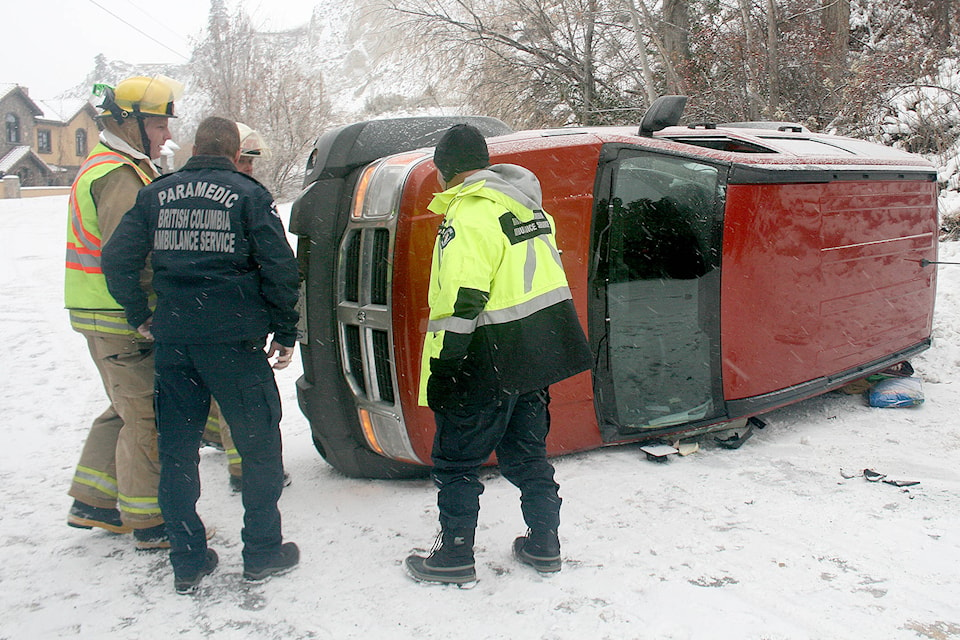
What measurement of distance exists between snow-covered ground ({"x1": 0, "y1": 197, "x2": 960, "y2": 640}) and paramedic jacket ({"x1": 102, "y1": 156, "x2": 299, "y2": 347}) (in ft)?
3.13

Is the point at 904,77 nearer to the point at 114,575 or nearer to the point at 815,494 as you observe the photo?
the point at 815,494

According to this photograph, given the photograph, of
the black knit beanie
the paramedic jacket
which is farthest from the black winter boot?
the black knit beanie

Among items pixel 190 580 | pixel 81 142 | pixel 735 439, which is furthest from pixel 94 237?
pixel 81 142

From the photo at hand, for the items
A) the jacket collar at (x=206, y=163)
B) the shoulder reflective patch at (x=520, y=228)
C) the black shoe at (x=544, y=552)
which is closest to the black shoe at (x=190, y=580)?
the black shoe at (x=544, y=552)

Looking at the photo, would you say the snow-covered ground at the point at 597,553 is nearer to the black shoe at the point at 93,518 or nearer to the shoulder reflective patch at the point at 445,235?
the black shoe at the point at 93,518

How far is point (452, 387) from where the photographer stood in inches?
93.5

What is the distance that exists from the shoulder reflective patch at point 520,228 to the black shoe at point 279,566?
1.44m

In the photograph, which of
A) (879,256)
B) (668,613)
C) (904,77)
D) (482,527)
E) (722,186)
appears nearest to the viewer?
(668,613)

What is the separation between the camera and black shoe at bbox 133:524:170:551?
2.83 m

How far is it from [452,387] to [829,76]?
10.2 meters

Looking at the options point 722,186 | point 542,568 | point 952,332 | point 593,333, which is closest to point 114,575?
point 542,568

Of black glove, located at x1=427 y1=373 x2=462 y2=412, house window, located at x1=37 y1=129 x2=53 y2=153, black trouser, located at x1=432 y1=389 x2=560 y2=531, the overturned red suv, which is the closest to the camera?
black glove, located at x1=427 y1=373 x2=462 y2=412

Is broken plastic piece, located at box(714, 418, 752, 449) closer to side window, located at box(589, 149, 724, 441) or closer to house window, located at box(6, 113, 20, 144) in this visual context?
side window, located at box(589, 149, 724, 441)

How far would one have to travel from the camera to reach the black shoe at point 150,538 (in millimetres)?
2826
